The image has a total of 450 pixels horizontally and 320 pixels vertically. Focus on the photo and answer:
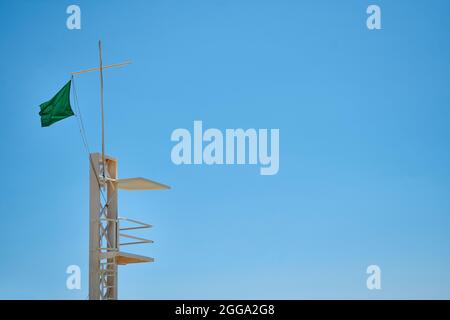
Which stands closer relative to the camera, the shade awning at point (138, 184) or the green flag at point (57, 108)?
the shade awning at point (138, 184)

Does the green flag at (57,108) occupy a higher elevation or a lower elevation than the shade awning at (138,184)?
higher

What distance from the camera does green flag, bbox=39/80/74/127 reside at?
34656 mm

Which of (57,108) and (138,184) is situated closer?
(57,108)

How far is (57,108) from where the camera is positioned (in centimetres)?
3475

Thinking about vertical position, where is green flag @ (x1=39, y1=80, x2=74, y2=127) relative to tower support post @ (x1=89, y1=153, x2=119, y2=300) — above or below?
above

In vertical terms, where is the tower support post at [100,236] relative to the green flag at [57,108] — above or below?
below

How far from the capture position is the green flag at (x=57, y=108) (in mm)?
34656

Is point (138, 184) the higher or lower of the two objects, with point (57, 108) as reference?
lower
